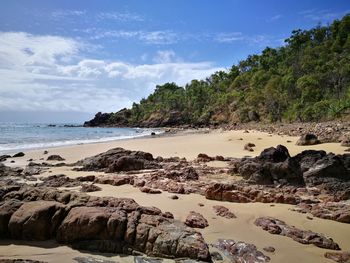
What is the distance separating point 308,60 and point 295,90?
13.3 metres

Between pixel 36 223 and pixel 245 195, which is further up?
pixel 36 223

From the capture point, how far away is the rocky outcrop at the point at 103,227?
192 inches

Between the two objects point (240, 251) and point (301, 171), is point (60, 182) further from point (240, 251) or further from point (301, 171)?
point (301, 171)

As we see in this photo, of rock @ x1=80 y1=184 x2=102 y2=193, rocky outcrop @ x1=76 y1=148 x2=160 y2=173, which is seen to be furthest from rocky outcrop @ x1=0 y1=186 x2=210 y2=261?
rocky outcrop @ x1=76 y1=148 x2=160 y2=173

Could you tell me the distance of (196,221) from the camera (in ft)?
20.6

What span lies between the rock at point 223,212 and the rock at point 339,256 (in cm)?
205

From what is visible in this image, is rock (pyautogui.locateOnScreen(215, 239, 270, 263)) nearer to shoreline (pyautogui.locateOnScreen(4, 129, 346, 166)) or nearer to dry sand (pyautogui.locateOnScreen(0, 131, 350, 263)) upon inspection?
dry sand (pyautogui.locateOnScreen(0, 131, 350, 263))

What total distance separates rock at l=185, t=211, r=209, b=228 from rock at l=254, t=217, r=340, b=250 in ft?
3.38

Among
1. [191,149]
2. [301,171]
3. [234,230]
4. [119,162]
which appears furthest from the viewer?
[191,149]

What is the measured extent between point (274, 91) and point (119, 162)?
4992cm

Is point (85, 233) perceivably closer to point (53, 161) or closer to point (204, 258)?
point (204, 258)

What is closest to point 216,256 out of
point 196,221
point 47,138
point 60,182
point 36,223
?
point 196,221

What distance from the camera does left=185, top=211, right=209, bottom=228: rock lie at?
6176mm

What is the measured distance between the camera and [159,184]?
9.34 meters
